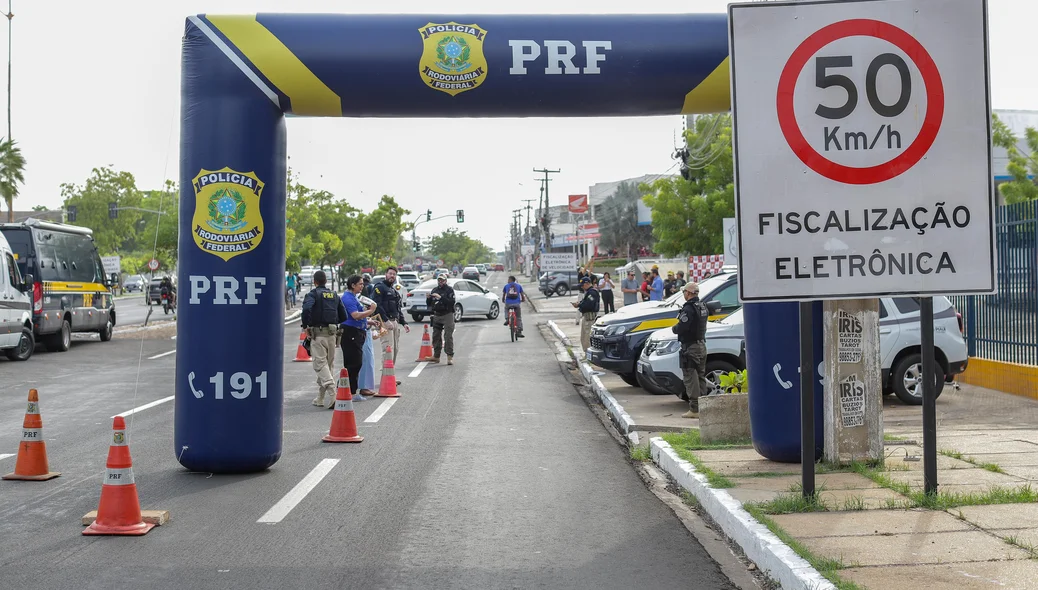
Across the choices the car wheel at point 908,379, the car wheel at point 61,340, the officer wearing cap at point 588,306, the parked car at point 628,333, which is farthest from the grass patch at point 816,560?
the car wheel at point 61,340

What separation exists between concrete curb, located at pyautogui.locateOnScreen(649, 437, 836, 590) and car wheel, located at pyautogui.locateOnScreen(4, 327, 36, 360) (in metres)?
17.9

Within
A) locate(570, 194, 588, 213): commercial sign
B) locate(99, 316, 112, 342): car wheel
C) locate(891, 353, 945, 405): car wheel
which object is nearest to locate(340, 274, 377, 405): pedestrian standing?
locate(891, 353, 945, 405): car wheel

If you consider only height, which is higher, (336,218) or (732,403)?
(336,218)

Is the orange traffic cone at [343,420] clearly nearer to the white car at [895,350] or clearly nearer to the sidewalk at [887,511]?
the sidewalk at [887,511]

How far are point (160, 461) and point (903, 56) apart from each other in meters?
7.32

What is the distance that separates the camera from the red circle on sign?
Answer: 265 inches

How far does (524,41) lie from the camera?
833cm

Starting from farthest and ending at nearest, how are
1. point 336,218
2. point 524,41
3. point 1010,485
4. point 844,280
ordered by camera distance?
point 336,218, point 524,41, point 1010,485, point 844,280

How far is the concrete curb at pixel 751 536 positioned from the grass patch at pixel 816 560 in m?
0.03

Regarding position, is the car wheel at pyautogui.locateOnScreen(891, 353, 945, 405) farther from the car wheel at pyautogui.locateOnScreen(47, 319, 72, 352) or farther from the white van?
the car wheel at pyautogui.locateOnScreen(47, 319, 72, 352)

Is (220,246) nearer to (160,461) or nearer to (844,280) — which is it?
(160,461)

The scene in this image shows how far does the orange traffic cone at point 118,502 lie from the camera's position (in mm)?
6730

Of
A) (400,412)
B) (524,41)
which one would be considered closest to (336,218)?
(400,412)

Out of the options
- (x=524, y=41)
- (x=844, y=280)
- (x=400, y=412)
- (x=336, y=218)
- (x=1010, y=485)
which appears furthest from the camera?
(x=336, y=218)
